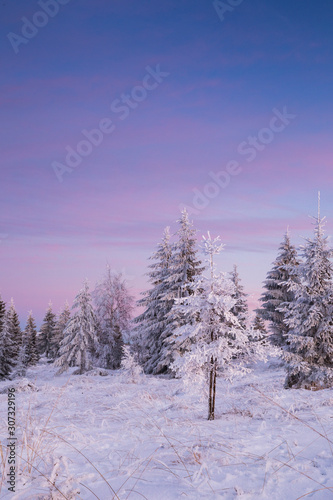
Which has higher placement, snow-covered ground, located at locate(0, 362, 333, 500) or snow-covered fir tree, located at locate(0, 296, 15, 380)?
snow-covered ground, located at locate(0, 362, 333, 500)

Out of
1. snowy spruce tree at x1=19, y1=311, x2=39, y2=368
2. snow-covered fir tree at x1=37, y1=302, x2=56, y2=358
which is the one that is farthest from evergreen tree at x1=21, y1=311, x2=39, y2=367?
snow-covered fir tree at x1=37, y1=302, x2=56, y2=358

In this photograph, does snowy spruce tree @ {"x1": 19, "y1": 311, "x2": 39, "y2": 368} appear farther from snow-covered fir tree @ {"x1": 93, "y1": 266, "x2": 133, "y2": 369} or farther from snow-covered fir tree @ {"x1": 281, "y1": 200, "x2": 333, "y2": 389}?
snow-covered fir tree @ {"x1": 281, "y1": 200, "x2": 333, "y2": 389}

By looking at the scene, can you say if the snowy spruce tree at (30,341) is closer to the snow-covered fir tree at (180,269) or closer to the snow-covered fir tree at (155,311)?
the snow-covered fir tree at (155,311)

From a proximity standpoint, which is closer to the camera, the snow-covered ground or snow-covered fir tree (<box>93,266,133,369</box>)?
the snow-covered ground

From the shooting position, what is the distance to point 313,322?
1430 cm

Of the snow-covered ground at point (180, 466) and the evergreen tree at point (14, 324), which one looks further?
the evergreen tree at point (14, 324)

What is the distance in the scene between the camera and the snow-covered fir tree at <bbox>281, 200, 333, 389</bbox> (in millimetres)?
13992

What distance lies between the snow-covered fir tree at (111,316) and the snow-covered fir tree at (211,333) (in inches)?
949

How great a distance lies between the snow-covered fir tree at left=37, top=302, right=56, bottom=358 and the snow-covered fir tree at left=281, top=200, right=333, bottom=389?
4879 centimetres

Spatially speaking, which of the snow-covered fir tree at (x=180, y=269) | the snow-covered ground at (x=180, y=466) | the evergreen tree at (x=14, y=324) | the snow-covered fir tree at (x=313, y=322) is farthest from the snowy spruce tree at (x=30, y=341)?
the snow-covered ground at (x=180, y=466)

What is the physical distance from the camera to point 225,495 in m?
2.89

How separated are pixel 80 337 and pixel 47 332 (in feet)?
103

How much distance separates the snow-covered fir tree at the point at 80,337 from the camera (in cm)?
2938

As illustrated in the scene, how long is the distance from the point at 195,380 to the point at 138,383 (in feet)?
43.0
